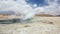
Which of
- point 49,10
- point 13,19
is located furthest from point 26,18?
point 49,10

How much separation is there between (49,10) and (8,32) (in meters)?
0.68

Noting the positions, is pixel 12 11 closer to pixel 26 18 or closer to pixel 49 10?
pixel 26 18

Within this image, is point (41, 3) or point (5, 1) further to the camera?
point (41, 3)

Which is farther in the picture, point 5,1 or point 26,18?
point 5,1

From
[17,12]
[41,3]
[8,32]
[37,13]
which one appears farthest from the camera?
[41,3]

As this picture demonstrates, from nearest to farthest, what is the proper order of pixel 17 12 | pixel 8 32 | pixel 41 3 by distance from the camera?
1. pixel 8 32
2. pixel 17 12
3. pixel 41 3

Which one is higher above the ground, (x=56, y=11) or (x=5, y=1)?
(x=5, y=1)

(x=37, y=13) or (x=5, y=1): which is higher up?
(x=5, y=1)

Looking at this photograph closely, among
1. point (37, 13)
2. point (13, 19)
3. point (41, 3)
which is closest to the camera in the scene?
point (13, 19)

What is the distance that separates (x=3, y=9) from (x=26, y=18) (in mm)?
264

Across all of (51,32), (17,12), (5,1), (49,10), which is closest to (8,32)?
(51,32)

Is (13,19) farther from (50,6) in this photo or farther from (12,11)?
(50,6)

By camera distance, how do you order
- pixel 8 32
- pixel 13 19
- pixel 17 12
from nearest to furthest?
pixel 8 32, pixel 13 19, pixel 17 12

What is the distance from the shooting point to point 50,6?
123 centimetres
